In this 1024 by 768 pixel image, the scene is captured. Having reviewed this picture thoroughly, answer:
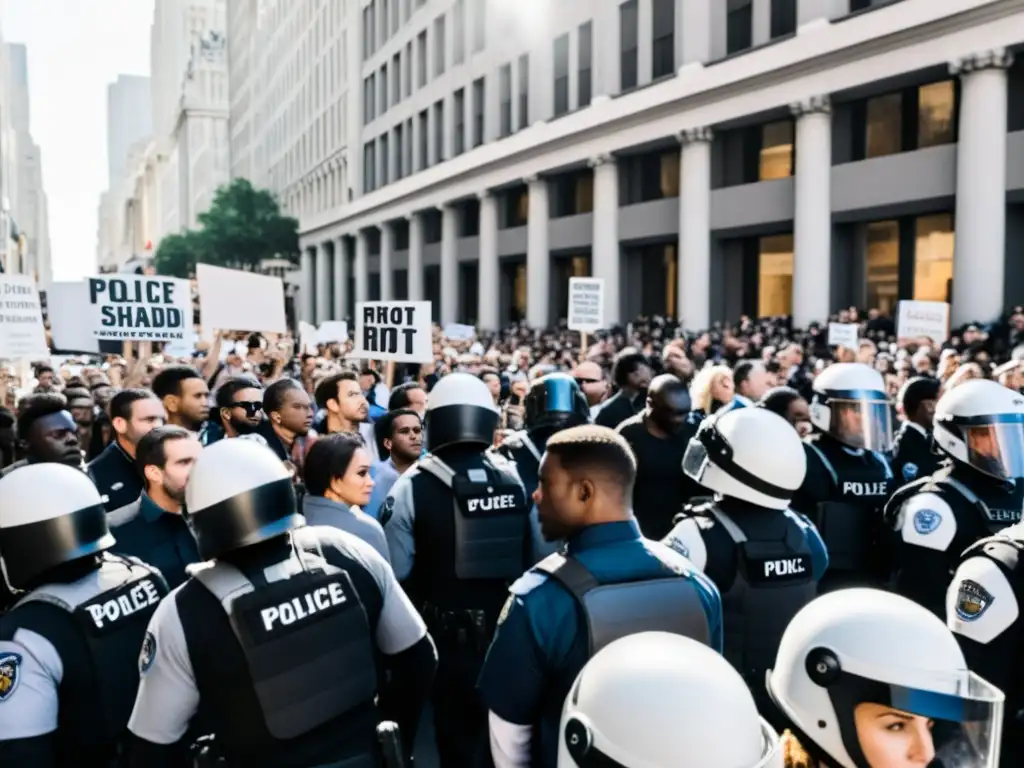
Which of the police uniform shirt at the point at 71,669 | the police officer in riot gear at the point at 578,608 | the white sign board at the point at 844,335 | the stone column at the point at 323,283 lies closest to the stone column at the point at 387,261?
the stone column at the point at 323,283

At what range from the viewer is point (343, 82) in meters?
61.1

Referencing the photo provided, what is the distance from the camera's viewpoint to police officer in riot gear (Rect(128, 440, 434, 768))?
2.90m

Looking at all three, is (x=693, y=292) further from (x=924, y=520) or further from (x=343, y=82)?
(x=343, y=82)

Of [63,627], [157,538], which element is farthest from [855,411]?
[63,627]

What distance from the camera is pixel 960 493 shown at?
4484 mm

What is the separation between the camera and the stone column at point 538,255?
119 ft

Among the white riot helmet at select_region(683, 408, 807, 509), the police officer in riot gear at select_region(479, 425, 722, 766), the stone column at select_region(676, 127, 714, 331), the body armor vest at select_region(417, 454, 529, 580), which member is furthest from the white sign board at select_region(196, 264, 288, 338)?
the stone column at select_region(676, 127, 714, 331)

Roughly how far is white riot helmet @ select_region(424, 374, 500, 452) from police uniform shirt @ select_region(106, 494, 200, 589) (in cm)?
117

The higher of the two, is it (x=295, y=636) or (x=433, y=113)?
(x=433, y=113)

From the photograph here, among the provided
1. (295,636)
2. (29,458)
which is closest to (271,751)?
(295,636)

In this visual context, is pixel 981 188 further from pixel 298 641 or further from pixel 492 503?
pixel 298 641

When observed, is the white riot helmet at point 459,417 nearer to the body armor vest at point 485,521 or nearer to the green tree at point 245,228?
the body armor vest at point 485,521

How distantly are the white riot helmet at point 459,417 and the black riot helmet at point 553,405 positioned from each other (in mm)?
1367

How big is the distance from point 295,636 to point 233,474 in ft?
1.60
